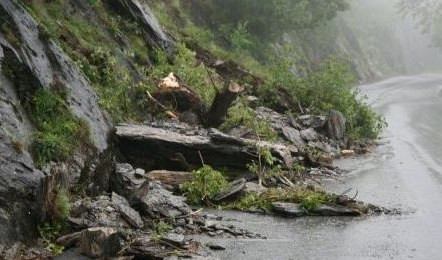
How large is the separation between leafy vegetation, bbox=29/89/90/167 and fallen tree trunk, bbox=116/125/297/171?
2.24 meters

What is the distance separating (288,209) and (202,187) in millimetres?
1876

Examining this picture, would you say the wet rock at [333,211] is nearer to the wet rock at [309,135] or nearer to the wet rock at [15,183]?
the wet rock at [15,183]

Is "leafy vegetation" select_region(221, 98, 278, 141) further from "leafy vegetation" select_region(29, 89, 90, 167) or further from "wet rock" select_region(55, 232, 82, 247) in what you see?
"wet rock" select_region(55, 232, 82, 247)

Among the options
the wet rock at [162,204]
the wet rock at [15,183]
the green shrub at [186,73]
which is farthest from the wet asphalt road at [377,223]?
the green shrub at [186,73]

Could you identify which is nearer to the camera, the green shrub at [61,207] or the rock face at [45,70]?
the green shrub at [61,207]

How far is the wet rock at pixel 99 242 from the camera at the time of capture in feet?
26.9

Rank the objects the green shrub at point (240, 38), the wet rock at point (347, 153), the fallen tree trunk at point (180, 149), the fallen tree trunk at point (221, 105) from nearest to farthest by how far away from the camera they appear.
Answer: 1. the fallen tree trunk at point (180, 149)
2. the fallen tree trunk at point (221, 105)
3. the wet rock at point (347, 153)
4. the green shrub at point (240, 38)

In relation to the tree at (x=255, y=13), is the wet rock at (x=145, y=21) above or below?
below

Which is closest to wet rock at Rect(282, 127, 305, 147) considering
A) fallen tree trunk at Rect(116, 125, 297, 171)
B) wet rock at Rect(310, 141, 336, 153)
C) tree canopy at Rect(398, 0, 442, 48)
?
wet rock at Rect(310, 141, 336, 153)

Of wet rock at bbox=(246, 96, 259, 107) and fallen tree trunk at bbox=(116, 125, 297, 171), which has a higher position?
wet rock at bbox=(246, 96, 259, 107)

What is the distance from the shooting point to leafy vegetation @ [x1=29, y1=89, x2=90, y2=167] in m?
9.53

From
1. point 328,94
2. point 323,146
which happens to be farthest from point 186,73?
point 328,94

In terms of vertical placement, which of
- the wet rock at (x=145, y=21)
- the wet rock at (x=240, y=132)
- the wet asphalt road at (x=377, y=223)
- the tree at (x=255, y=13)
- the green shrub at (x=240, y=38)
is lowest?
the wet asphalt road at (x=377, y=223)

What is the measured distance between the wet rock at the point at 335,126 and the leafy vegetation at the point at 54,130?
37.8ft
